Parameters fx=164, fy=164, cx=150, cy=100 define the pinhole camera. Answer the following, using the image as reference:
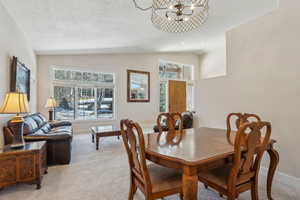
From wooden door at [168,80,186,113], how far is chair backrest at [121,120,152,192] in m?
5.60

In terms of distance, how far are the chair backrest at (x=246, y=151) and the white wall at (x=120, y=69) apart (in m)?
5.04

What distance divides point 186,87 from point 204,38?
8.85ft

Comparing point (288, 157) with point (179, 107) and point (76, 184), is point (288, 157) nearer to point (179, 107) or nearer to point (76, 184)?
point (76, 184)

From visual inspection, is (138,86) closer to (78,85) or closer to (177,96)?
(177,96)

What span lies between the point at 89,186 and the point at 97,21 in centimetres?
279

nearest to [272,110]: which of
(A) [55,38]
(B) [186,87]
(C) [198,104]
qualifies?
(C) [198,104]

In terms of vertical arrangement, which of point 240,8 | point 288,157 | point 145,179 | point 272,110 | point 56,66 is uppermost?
point 240,8

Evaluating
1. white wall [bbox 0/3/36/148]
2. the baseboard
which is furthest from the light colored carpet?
white wall [bbox 0/3/36/148]

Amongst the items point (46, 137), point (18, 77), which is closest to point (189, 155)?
point (46, 137)

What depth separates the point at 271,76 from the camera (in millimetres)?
2504

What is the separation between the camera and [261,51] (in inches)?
105

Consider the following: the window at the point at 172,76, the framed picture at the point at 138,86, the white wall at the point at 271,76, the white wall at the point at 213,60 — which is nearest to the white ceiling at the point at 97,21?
the white wall at the point at 271,76

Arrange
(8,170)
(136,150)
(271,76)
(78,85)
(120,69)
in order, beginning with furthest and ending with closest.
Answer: (120,69) < (78,85) < (271,76) < (8,170) < (136,150)

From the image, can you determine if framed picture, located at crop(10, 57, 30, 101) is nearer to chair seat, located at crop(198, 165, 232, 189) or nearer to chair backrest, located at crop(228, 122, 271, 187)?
chair seat, located at crop(198, 165, 232, 189)
